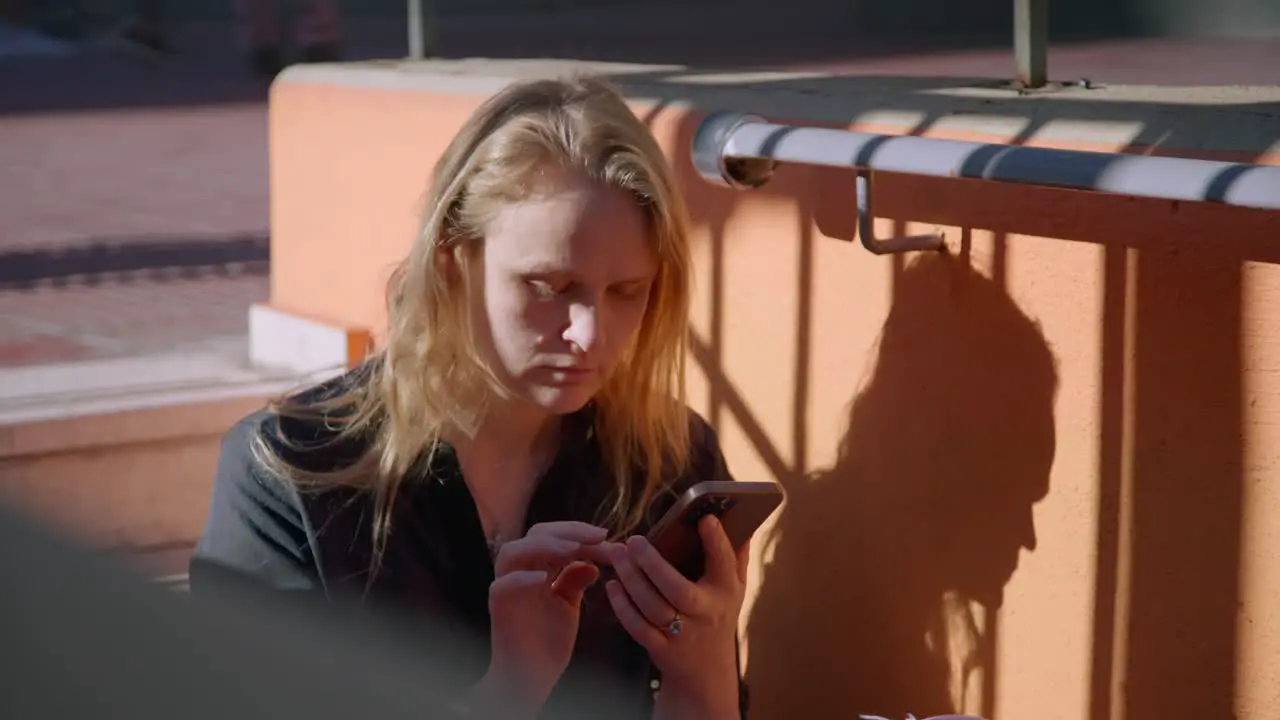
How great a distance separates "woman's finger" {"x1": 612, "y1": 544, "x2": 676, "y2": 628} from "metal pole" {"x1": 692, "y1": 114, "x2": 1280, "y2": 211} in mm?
570

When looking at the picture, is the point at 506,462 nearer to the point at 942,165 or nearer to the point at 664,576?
the point at 664,576

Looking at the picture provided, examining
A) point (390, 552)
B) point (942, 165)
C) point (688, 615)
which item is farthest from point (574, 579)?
point (942, 165)

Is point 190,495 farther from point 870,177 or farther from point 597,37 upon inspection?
point 597,37

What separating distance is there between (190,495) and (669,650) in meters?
2.47

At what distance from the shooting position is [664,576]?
2.03 meters

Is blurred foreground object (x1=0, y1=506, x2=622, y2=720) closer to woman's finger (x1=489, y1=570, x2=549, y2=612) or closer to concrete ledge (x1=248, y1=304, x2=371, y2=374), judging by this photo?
woman's finger (x1=489, y1=570, x2=549, y2=612)

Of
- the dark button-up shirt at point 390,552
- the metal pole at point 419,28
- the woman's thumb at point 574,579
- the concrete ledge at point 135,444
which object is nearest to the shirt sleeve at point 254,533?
the dark button-up shirt at point 390,552

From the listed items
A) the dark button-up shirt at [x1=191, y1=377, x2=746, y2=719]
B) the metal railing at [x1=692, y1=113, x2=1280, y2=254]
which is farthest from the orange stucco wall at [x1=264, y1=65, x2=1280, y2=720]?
the dark button-up shirt at [x1=191, y1=377, x2=746, y2=719]

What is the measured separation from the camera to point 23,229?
7.99m

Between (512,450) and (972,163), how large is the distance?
75 centimetres

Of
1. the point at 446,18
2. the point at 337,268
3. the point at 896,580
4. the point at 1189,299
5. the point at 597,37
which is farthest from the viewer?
the point at 446,18

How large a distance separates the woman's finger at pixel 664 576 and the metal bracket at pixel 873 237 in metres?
0.55

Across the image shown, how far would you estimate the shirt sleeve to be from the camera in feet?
7.09

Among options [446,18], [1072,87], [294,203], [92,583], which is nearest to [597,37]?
[446,18]
